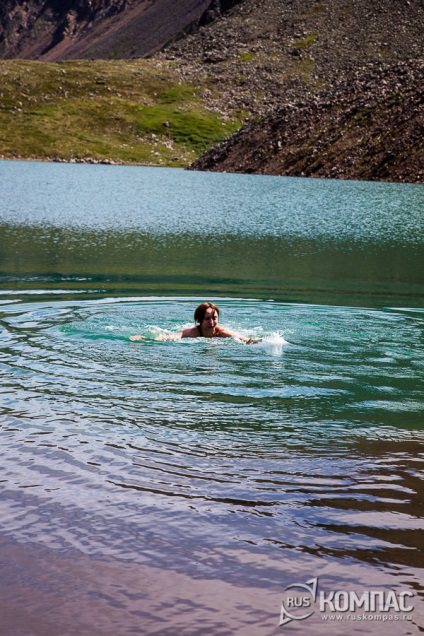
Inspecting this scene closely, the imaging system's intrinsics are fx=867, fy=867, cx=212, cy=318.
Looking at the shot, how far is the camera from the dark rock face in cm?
11619

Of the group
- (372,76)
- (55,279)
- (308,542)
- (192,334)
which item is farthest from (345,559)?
(372,76)

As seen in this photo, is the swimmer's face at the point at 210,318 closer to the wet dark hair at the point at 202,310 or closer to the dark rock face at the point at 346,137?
the wet dark hair at the point at 202,310

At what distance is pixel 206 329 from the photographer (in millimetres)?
20266

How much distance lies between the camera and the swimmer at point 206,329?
19797 mm

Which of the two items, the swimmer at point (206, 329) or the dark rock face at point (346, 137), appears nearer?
the swimmer at point (206, 329)

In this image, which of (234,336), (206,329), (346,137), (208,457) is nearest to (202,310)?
(206,329)

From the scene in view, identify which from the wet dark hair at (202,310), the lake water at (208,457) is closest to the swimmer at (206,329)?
the wet dark hair at (202,310)

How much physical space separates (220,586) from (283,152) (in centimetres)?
12987

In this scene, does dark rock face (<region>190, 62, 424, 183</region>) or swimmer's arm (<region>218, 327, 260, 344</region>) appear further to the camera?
dark rock face (<region>190, 62, 424, 183</region>)

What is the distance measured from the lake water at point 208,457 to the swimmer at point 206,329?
319 millimetres

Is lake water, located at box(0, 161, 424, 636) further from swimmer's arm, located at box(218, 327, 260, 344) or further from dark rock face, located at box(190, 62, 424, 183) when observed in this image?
dark rock face, located at box(190, 62, 424, 183)

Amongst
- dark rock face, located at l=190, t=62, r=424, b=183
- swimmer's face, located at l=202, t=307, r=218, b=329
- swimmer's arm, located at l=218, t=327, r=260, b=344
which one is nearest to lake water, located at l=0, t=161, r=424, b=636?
swimmer's arm, located at l=218, t=327, r=260, b=344

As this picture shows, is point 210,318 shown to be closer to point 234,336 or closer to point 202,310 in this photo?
point 202,310

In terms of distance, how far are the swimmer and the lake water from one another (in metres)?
0.32
